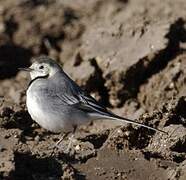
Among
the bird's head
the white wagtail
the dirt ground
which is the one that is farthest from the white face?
the dirt ground

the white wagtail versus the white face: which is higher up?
the white face

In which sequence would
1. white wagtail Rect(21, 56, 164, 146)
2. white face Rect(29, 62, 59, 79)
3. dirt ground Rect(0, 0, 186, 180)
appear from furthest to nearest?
white face Rect(29, 62, 59, 79), white wagtail Rect(21, 56, 164, 146), dirt ground Rect(0, 0, 186, 180)

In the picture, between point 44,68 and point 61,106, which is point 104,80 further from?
point 61,106

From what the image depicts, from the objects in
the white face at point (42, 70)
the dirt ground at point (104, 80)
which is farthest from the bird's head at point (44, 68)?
the dirt ground at point (104, 80)

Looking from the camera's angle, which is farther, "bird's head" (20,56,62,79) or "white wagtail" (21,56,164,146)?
"bird's head" (20,56,62,79)

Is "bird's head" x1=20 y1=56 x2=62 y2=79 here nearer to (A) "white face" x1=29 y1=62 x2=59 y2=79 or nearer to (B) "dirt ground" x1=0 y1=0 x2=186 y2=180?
(A) "white face" x1=29 y1=62 x2=59 y2=79

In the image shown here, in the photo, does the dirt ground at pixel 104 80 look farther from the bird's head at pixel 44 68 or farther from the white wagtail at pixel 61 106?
the bird's head at pixel 44 68

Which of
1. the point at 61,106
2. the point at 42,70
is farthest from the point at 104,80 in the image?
the point at 61,106
